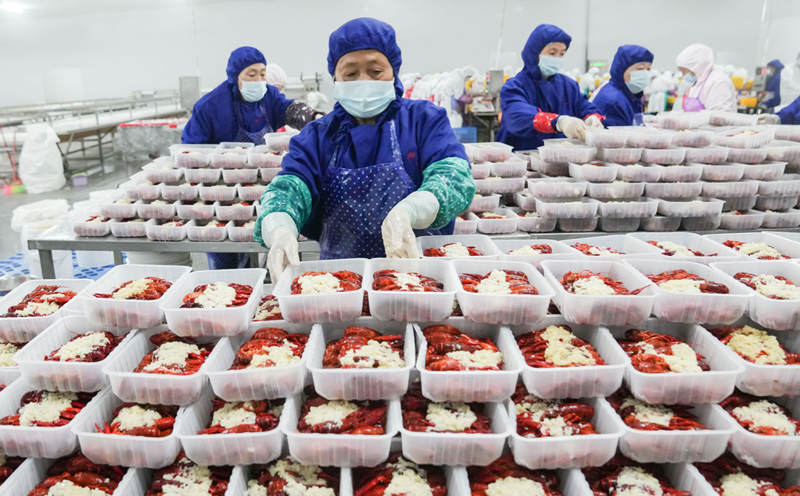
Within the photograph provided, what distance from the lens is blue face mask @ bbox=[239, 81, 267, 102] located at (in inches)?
158

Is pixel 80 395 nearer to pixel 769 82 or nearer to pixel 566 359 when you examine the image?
pixel 566 359

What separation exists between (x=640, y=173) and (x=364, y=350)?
98.0 inches

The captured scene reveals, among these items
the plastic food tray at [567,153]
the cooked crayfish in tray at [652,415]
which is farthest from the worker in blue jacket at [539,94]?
the cooked crayfish in tray at [652,415]

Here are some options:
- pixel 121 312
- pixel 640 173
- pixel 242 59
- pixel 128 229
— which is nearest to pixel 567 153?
pixel 640 173

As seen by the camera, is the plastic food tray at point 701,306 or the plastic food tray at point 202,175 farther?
the plastic food tray at point 202,175

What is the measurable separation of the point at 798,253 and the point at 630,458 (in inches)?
46.3

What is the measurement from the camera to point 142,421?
50.5 inches

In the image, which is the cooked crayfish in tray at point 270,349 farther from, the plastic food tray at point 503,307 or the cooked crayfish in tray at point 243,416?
the plastic food tray at point 503,307

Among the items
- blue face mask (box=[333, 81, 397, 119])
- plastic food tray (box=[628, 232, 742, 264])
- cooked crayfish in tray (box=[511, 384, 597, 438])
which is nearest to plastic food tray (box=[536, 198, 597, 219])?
plastic food tray (box=[628, 232, 742, 264])

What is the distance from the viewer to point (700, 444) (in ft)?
3.94

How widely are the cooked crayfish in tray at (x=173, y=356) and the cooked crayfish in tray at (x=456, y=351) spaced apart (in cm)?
62

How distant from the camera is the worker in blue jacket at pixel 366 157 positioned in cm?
190

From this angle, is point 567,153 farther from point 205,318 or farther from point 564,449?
point 205,318

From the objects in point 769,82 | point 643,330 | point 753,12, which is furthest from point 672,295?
point 753,12
